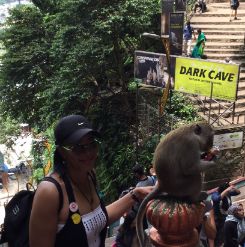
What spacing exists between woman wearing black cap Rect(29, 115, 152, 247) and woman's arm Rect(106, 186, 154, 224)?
0.51ft

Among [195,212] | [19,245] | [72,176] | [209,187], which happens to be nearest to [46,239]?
[19,245]

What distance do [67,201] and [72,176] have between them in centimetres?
13

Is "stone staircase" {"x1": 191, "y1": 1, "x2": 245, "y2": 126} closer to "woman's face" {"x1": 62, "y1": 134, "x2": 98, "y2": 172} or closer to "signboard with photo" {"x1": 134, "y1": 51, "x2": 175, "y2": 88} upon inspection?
"signboard with photo" {"x1": 134, "y1": 51, "x2": 175, "y2": 88}

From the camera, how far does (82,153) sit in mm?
1902

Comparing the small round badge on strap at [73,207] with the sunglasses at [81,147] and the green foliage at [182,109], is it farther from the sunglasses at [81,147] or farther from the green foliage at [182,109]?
the green foliage at [182,109]

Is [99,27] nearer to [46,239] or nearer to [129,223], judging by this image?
[129,223]

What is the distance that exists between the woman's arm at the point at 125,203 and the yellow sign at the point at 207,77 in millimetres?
6849

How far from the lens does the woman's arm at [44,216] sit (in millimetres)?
1757

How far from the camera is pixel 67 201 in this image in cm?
185

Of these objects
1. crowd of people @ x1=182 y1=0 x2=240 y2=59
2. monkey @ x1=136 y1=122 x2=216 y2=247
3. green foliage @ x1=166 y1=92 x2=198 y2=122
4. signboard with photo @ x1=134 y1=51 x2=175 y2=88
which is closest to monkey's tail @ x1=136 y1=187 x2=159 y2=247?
monkey @ x1=136 y1=122 x2=216 y2=247

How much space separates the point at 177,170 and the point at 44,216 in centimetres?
89

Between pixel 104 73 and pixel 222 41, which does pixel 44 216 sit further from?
pixel 222 41

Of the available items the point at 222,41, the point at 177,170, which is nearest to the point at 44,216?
the point at 177,170

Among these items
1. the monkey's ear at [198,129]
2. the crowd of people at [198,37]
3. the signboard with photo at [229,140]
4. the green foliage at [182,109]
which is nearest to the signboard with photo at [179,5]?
the crowd of people at [198,37]
